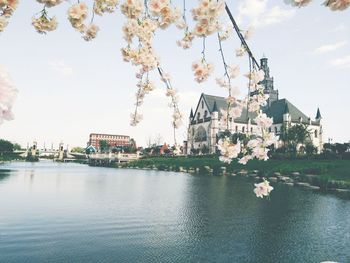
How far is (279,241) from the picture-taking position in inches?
463

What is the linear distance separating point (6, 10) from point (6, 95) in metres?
1.63

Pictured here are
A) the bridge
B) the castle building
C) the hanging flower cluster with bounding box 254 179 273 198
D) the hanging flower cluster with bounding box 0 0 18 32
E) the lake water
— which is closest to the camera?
the hanging flower cluster with bounding box 0 0 18 32

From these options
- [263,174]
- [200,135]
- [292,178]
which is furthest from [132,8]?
[200,135]

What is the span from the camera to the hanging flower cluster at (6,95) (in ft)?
5.19

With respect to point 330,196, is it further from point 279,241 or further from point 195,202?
point 279,241

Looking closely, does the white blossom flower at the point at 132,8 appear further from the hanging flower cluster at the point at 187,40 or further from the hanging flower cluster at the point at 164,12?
the hanging flower cluster at the point at 187,40

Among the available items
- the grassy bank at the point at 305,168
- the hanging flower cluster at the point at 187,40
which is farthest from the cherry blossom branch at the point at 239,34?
the grassy bank at the point at 305,168

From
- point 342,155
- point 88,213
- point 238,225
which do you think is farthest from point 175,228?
point 342,155

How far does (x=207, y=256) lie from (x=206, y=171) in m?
39.5

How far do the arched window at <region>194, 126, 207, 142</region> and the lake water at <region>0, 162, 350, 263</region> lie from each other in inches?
2421

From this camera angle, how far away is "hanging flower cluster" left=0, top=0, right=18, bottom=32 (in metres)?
2.69

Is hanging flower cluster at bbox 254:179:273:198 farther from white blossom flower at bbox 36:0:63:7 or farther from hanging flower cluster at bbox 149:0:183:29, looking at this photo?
white blossom flower at bbox 36:0:63:7

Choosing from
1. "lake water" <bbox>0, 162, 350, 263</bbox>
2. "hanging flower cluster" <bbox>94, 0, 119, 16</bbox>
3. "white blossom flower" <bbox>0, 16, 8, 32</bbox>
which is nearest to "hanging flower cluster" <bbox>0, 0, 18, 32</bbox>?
"white blossom flower" <bbox>0, 16, 8, 32</bbox>

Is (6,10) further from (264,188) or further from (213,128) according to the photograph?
(213,128)
